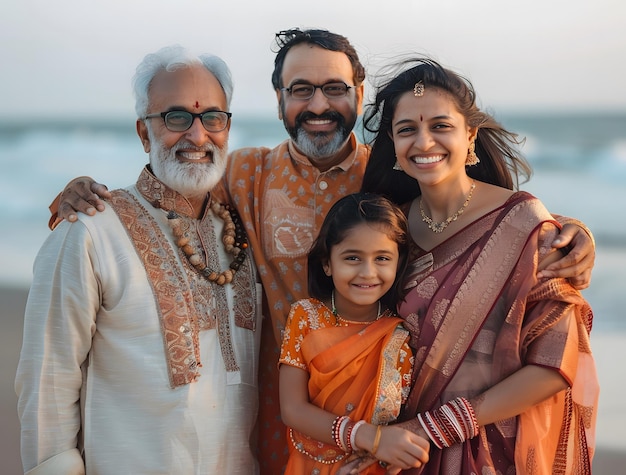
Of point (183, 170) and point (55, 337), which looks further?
point (183, 170)

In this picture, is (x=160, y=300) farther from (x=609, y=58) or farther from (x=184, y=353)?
(x=609, y=58)

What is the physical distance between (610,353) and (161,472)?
431 cm

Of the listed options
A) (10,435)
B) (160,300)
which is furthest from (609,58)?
(160,300)

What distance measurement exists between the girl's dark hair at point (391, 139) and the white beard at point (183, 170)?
1.78 feet

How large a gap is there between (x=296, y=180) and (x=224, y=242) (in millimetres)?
376

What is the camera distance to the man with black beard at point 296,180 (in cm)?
289

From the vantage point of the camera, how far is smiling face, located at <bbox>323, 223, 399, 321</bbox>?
244 centimetres

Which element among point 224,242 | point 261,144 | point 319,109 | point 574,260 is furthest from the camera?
point 261,144

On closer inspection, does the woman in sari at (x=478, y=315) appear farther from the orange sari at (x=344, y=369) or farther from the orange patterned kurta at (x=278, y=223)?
the orange patterned kurta at (x=278, y=223)

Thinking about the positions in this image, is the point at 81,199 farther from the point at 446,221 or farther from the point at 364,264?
the point at 446,221

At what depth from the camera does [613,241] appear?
861cm

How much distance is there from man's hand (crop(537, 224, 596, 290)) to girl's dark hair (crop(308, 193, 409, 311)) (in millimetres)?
417

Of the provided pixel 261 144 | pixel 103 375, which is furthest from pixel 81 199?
pixel 261 144

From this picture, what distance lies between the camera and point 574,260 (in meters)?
2.38
